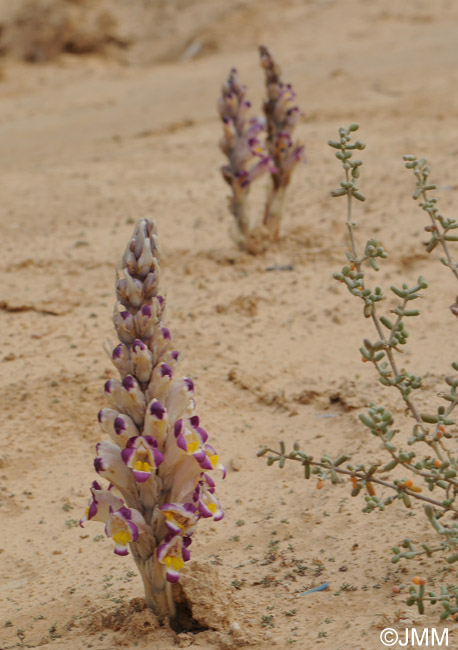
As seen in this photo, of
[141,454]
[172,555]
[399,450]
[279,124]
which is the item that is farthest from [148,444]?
[279,124]

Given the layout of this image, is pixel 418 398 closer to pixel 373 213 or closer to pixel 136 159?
pixel 373 213

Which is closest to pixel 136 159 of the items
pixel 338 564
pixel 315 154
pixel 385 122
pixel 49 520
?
pixel 315 154

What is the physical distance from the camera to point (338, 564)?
372 centimetres

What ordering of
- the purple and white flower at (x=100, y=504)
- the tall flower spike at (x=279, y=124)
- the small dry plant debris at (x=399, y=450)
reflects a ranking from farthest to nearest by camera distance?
the tall flower spike at (x=279, y=124) < the purple and white flower at (x=100, y=504) < the small dry plant debris at (x=399, y=450)

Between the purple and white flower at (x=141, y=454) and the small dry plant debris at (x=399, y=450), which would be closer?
the small dry plant debris at (x=399, y=450)

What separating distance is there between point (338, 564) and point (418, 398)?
55.4 inches

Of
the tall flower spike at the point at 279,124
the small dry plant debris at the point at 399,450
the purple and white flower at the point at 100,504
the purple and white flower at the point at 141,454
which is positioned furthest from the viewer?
the tall flower spike at the point at 279,124

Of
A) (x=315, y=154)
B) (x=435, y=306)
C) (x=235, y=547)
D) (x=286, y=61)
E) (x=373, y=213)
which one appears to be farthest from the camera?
(x=286, y=61)

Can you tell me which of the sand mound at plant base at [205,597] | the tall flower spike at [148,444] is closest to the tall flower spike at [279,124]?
the tall flower spike at [148,444]

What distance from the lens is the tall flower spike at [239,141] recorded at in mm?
6898

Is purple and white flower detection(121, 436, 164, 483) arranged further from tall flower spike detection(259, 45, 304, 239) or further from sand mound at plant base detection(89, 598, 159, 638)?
tall flower spike detection(259, 45, 304, 239)

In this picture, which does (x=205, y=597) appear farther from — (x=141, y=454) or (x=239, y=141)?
(x=239, y=141)

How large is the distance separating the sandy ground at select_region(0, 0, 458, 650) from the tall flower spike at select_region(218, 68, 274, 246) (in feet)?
1.80

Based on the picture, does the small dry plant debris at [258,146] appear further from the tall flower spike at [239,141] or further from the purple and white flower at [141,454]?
the purple and white flower at [141,454]
